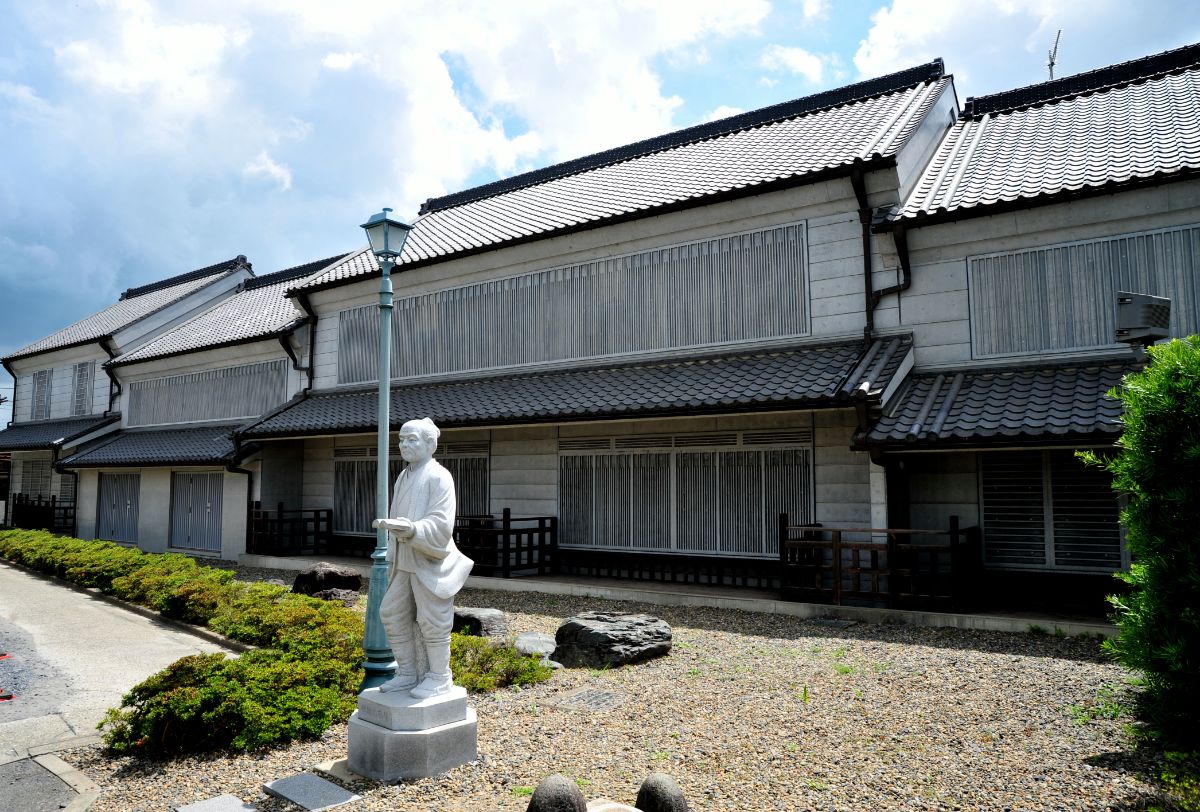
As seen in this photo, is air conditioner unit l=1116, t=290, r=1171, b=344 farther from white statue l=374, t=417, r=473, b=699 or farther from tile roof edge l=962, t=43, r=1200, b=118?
tile roof edge l=962, t=43, r=1200, b=118

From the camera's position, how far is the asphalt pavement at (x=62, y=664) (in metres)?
6.45

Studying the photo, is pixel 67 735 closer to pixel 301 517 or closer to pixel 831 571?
pixel 831 571

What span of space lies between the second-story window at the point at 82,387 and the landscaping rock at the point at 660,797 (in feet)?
101

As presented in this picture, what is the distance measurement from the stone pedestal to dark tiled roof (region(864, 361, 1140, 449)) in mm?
6901

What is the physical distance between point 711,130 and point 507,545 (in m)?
11.9

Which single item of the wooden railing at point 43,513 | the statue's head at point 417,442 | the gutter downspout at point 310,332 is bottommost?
the wooden railing at point 43,513

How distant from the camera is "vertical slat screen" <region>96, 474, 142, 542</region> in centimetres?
2428

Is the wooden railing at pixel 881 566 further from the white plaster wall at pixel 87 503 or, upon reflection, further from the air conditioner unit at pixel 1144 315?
the white plaster wall at pixel 87 503

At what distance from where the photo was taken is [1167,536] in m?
5.01

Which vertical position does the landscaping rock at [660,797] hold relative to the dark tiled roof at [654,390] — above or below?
below

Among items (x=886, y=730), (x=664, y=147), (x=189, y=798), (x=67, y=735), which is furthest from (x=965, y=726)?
(x=664, y=147)

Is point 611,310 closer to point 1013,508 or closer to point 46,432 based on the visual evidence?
point 1013,508

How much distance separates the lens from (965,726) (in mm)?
5887

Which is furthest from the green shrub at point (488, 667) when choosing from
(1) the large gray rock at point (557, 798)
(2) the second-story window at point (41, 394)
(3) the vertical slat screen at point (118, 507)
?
(2) the second-story window at point (41, 394)
